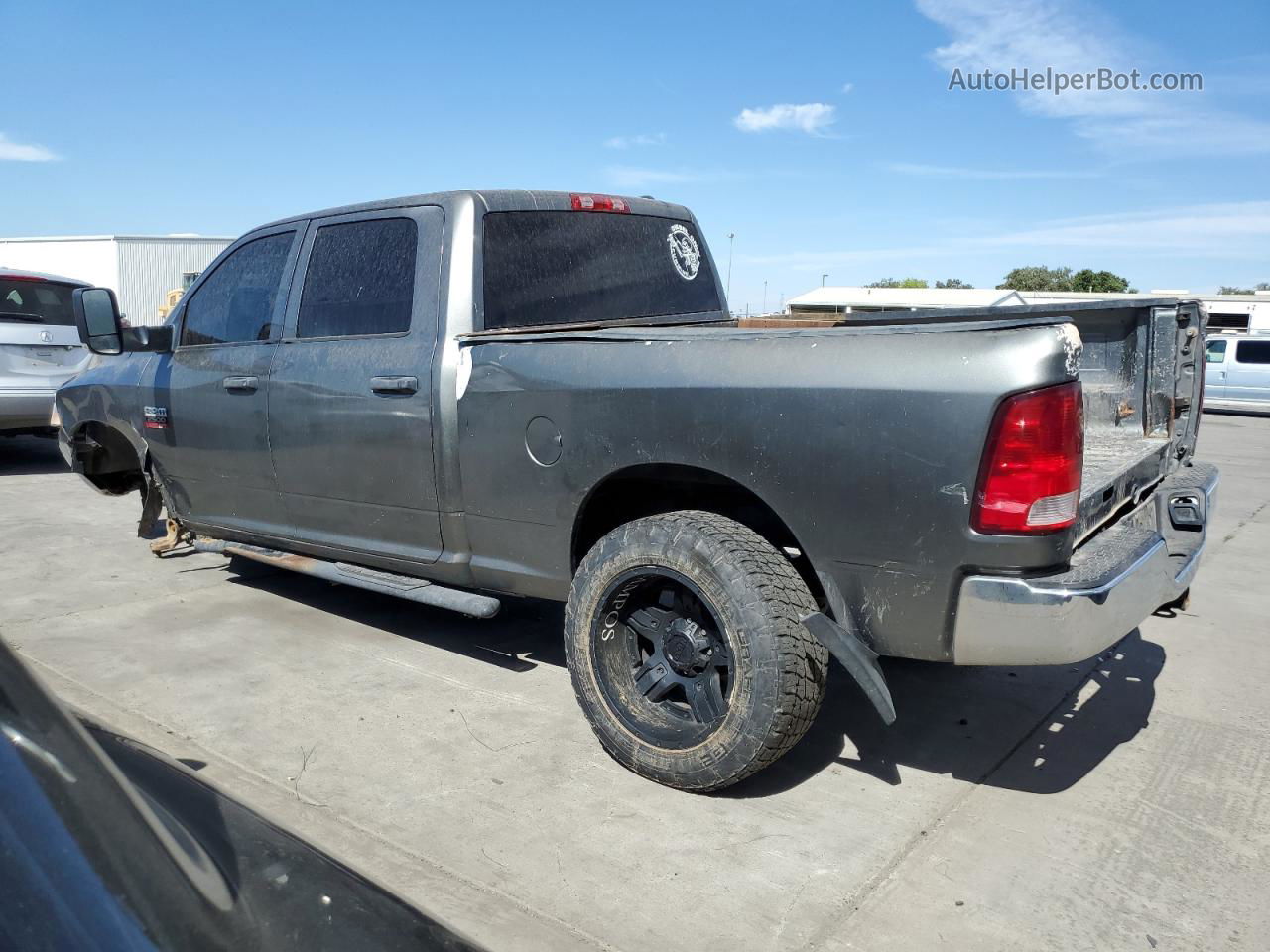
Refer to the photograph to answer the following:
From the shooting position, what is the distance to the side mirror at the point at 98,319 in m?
5.04

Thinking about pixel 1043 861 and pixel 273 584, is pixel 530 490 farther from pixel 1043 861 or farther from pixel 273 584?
pixel 273 584

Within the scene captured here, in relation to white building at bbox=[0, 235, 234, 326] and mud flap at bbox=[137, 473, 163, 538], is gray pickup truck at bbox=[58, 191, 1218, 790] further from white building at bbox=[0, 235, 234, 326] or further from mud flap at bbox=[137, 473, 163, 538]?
white building at bbox=[0, 235, 234, 326]

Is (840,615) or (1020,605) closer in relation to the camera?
(1020,605)

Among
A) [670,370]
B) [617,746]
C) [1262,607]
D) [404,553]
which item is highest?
[670,370]

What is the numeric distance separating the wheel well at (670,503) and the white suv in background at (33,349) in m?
7.19

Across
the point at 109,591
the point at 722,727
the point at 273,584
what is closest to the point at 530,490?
the point at 722,727

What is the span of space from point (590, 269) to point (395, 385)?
1055 millimetres

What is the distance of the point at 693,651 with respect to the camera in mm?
3309

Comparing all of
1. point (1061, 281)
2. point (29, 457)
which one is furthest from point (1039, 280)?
point (29, 457)

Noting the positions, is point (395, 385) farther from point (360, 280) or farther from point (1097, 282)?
point (1097, 282)

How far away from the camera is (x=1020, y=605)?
275 cm

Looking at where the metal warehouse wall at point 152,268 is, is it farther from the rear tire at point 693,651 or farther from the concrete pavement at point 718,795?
the rear tire at point 693,651

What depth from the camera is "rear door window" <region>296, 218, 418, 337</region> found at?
421 centimetres

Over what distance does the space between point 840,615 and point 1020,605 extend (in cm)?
53
